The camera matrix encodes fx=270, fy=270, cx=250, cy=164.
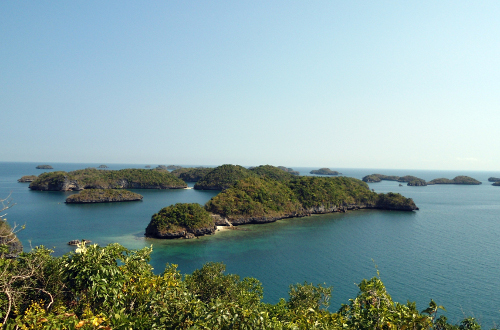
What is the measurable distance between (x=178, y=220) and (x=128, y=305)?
45.9 metres

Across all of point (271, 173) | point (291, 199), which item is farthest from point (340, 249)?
point (271, 173)

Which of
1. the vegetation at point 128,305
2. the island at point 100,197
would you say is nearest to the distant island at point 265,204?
the vegetation at point 128,305

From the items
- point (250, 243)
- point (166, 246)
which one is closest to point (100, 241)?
point (166, 246)

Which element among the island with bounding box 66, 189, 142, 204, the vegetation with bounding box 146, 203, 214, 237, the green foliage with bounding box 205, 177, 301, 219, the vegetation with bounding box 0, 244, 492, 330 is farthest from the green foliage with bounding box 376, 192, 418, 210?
the vegetation with bounding box 0, 244, 492, 330

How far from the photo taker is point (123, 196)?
340ft

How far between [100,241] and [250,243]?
90.9 ft

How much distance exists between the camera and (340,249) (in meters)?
49.3

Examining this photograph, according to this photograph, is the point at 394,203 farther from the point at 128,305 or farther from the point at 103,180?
the point at 103,180

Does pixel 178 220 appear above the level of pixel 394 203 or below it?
below

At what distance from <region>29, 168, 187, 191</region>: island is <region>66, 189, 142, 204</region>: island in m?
31.3

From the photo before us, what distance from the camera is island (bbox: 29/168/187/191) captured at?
4801 inches

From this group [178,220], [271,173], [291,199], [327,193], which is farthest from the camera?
[271,173]

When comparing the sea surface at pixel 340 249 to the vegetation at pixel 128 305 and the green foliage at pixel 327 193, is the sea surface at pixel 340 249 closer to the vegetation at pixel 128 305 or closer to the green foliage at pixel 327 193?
the green foliage at pixel 327 193

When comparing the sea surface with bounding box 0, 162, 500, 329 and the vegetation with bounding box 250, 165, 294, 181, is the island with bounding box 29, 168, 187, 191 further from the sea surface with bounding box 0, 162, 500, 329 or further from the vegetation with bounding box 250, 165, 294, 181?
the vegetation with bounding box 250, 165, 294, 181
